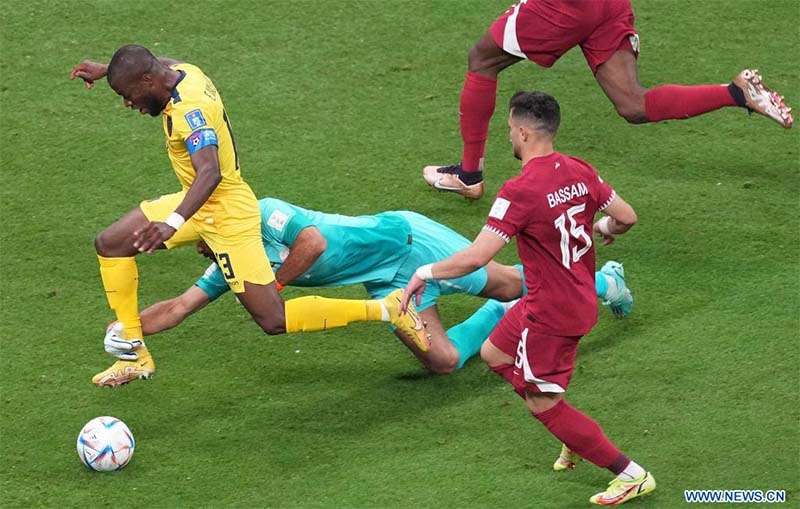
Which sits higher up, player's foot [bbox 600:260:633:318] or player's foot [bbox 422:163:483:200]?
player's foot [bbox 600:260:633:318]

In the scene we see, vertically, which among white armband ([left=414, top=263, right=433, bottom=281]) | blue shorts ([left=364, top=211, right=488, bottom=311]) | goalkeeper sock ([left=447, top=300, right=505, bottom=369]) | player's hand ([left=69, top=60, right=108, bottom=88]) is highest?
white armband ([left=414, top=263, right=433, bottom=281])

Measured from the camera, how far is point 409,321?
6.67 meters

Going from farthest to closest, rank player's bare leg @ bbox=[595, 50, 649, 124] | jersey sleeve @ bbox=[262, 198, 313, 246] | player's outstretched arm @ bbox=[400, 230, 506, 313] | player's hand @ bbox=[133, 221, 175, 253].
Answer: player's bare leg @ bbox=[595, 50, 649, 124] < jersey sleeve @ bbox=[262, 198, 313, 246] < player's hand @ bbox=[133, 221, 175, 253] < player's outstretched arm @ bbox=[400, 230, 506, 313]

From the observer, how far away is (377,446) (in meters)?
6.37

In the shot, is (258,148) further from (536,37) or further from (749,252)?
(749,252)

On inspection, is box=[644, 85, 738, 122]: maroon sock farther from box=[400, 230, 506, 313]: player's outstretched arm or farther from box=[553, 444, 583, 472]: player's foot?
box=[400, 230, 506, 313]: player's outstretched arm

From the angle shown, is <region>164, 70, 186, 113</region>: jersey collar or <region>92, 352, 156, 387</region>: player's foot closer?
<region>164, 70, 186, 113</region>: jersey collar

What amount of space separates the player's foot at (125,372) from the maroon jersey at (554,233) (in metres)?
2.06

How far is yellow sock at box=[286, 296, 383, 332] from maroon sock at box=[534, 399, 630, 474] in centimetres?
133

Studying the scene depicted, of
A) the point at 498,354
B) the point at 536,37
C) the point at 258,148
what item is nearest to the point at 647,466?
the point at 498,354

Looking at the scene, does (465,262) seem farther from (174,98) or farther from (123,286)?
(123,286)

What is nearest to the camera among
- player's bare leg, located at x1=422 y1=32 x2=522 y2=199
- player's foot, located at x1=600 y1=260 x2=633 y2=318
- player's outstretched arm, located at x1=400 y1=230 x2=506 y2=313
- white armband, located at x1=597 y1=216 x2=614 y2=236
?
player's outstretched arm, located at x1=400 y1=230 x2=506 y2=313

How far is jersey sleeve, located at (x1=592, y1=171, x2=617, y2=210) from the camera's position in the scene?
5.74 m

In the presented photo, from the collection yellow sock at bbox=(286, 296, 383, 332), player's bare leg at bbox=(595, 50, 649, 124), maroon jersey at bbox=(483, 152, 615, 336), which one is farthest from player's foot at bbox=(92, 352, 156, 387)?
player's bare leg at bbox=(595, 50, 649, 124)
